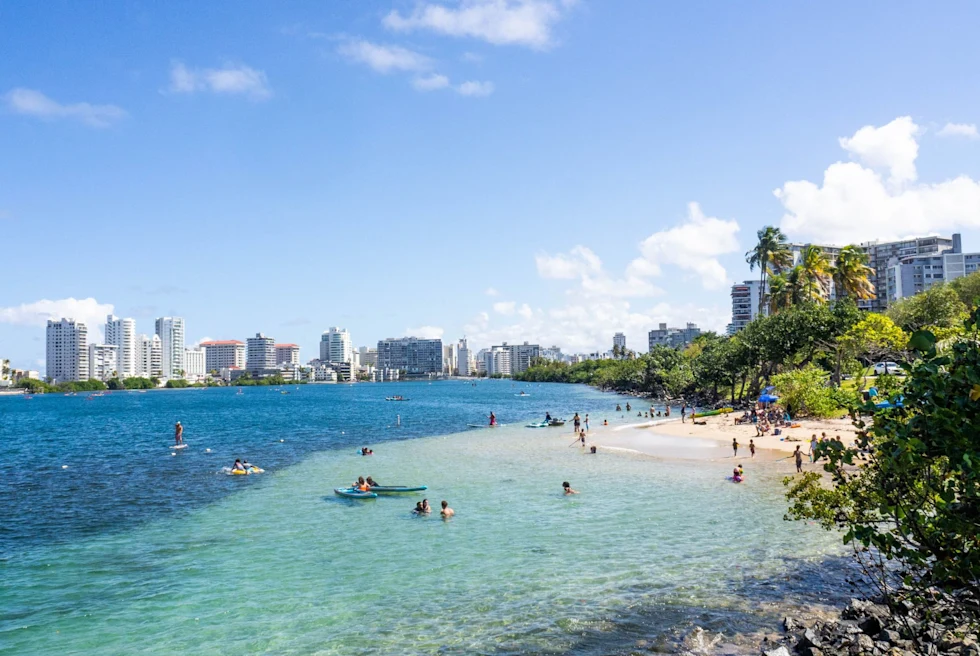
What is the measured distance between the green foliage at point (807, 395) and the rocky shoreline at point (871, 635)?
125 feet

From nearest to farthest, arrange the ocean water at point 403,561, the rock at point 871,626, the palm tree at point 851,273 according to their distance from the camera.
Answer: the rock at point 871,626
the ocean water at point 403,561
the palm tree at point 851,273

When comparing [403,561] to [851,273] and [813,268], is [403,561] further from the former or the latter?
[851,273]

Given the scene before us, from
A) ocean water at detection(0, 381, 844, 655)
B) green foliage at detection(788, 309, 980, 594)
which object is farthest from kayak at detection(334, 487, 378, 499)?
green foliage at detection(788, 309, 980, 594)

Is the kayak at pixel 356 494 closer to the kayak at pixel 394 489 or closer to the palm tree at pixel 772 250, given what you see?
the kayak at pixel 394 489

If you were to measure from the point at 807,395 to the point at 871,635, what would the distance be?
4258 centimetres

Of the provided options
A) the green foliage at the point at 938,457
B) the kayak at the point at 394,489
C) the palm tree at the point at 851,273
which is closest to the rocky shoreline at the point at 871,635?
the green foliage at the point at 938,457

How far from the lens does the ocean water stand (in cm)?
1488

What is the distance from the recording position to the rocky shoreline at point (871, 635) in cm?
1121

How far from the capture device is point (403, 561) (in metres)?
20.3

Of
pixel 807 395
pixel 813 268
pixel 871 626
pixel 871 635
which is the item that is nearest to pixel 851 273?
pixel 813 268

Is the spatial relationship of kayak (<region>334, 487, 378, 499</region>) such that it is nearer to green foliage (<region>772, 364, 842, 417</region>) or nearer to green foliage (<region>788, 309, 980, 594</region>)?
green foliage (<region>788, 309, 980, 594</region>)

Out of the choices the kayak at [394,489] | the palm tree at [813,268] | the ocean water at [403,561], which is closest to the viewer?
the ocean water at [403,561]

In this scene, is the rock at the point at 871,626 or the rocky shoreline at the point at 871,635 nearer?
the rocky shoreline at the point at 871,635

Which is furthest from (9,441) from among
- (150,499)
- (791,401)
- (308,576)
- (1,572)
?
(791,401)
